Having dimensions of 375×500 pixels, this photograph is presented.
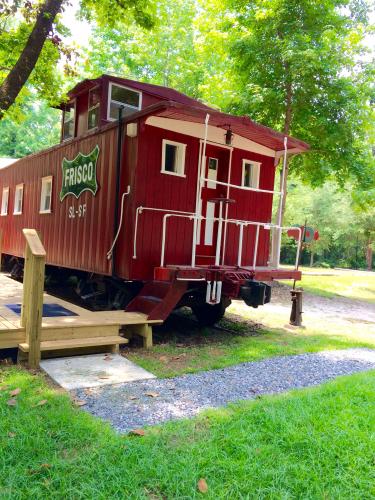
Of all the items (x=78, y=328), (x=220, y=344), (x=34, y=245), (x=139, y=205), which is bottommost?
(x=220, y=344)

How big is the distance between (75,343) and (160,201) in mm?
2460

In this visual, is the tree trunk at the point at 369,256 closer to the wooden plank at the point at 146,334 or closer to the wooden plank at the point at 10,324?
the wooden plank at the point at 146,334

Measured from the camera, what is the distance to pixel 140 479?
259cm

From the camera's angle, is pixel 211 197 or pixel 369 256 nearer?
pixel 211 197

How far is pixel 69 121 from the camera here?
9375 millimetres

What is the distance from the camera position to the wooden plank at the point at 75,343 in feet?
15.8

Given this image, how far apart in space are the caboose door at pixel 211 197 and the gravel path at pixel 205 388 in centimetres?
232

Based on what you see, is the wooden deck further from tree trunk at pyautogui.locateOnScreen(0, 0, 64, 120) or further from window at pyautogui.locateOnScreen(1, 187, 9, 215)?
window at pyautogui.locateOnScreen(1, 187, 9, 215)

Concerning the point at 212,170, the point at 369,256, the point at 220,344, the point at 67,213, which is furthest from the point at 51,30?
the point at 369,256

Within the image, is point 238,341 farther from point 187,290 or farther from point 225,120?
point 225,120

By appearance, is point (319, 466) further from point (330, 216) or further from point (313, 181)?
point (330, 216)

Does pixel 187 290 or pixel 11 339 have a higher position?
pixel 187 290

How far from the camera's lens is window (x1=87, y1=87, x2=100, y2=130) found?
25.8 feet

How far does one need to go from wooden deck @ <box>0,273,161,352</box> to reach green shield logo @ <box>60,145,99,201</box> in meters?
2.15
